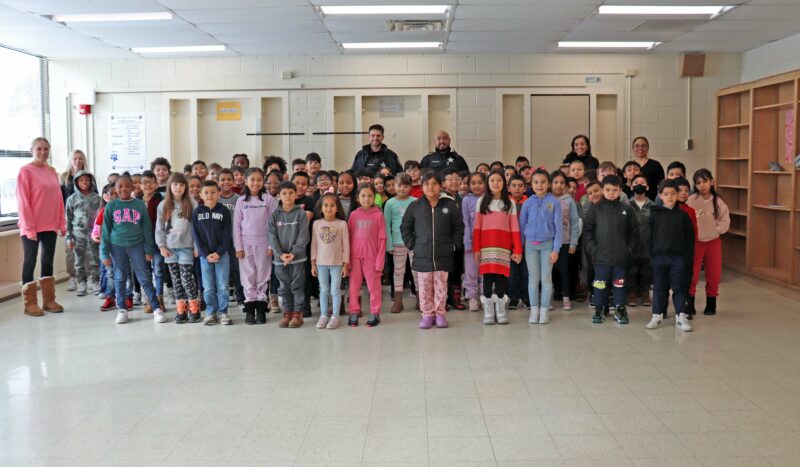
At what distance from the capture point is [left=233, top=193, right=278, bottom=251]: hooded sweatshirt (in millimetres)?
5836

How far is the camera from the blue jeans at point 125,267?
6.11 meters

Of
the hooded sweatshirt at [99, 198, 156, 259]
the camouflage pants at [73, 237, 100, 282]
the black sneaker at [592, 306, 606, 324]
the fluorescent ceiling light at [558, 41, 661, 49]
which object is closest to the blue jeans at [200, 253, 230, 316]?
the hooded sweatshirt at [99, 198, 156, 259]

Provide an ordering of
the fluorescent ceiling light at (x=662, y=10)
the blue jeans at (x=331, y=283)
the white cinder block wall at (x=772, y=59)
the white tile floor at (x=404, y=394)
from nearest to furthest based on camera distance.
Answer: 1. the white tile floor at (x=404, y=394)
2. the blue jeans at (x=331, y=283)
3. the fluorescent ceiling light at (x=662, y=10)
4. the white cinder block wall at (x=772, y=59)

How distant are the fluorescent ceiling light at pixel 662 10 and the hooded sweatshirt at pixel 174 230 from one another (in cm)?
439

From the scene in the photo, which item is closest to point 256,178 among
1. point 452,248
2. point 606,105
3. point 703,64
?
point 452,248

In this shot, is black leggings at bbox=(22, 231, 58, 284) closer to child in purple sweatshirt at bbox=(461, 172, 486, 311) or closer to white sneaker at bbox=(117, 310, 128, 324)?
white sneaker at bbox=(117, 310, 128, 324)

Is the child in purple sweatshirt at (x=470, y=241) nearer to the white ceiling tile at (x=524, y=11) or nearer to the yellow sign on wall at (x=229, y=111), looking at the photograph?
the white ceiling tile at (x=524, y=11)

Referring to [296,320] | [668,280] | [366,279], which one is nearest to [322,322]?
[296,320]

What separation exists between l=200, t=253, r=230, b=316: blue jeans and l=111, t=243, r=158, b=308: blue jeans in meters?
0.59

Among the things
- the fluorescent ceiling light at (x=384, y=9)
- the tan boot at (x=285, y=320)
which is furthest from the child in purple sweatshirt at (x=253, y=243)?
the fluorescent ceiling light at (x=384, y=9)

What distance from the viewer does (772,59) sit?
8758mm

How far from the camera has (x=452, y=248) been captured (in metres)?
5.79

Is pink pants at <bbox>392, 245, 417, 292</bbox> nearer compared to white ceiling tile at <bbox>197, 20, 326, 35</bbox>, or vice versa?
pink pants at <bbox>392, 245, 417, 292</bbox>

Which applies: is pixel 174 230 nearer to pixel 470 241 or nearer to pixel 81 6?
pixel 81 6
